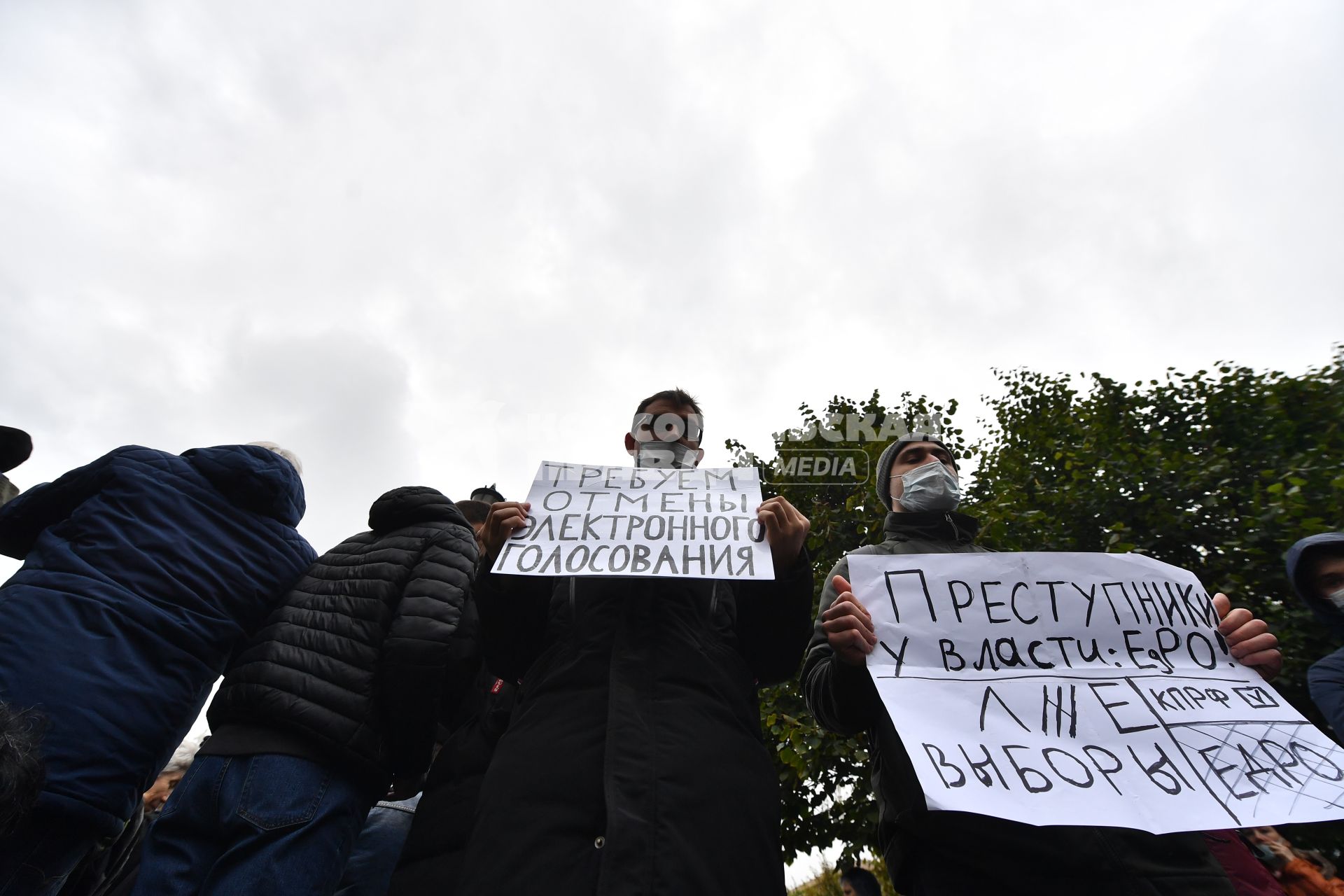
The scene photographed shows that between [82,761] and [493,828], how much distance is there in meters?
1.10

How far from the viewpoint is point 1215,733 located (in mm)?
1690

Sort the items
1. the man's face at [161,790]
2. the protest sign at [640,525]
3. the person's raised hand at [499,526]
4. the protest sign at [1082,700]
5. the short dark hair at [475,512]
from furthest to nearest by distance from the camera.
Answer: the short dark hair at [475,512]
the man's face at [161,790]
the person's raised hand at [499,526]
the protest sign at [640,525]
the protest sign at [1082,700]

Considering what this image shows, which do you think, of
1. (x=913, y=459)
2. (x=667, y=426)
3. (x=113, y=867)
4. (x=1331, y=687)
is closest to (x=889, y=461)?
(x=913, y=459)

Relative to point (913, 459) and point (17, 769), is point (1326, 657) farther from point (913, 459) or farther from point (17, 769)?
point (17, 769)

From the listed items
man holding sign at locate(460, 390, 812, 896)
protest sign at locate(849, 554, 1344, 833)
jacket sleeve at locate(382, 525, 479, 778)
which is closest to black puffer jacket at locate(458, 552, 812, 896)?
man holding sign at locate(460, 390, 812, 896)

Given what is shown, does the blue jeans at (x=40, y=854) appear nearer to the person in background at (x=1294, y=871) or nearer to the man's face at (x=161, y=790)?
the man's face at (x=161, y=790)

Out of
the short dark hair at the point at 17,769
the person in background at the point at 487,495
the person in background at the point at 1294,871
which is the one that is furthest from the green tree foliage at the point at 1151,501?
the short dark hair at the point at 17,769

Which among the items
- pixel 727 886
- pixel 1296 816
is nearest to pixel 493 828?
pixel 727 886

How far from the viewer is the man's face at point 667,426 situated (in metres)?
2.56

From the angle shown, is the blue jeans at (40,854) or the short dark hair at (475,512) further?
the short dark hair at (475,512)

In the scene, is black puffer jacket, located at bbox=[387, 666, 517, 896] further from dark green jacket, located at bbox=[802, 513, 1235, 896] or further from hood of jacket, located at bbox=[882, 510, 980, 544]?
hood of jacket, located at bbox=[882, 510, 980, 544]

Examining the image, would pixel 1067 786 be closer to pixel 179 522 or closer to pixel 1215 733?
pixel 1215 733

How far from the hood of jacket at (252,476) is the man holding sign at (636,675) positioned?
0.82m

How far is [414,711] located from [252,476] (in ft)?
3.33
